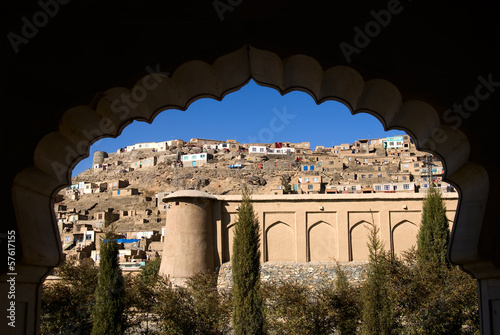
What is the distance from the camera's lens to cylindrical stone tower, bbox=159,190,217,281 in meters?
21.7

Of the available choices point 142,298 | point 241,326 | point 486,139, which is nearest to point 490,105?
point 486,139

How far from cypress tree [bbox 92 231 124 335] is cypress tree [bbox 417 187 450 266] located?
10.6 m

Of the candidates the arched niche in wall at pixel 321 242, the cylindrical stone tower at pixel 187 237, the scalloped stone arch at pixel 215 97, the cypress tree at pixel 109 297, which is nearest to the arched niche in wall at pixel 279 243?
the arched niche in wall at pixel 321 242

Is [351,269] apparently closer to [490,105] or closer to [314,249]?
[314,249]

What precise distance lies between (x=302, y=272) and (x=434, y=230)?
709 centimetres

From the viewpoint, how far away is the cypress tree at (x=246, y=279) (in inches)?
509

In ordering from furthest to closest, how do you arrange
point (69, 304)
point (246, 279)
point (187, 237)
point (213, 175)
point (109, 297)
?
point (213, 175) → point (187, 237) → point (246, 279) → point (69, 304) → point (109, 297)

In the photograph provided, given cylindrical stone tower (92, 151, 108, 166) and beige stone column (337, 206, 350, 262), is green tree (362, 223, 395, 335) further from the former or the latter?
cylindrical stone tower (92, 151, 108, 166)

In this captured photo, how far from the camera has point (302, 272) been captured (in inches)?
891

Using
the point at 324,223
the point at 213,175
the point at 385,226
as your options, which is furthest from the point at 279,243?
the point at 213,175

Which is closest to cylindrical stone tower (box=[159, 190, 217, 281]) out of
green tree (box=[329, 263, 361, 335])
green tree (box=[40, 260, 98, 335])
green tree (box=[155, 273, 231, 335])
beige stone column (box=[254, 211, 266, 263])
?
beige stone column (box=[254, 211, 266, 263])

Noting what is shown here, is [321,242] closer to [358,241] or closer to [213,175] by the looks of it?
[358,241]

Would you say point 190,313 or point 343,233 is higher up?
point 343,233

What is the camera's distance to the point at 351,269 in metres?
22.5
